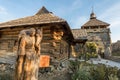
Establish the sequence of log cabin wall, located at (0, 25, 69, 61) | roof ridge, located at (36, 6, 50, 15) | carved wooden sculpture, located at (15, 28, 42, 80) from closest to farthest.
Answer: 1. carved wooden sculpture, located at (15, 28, 42, 80)
2. log cabin wall, located at (0, 25, 69, 61)
3. roof ridge, located at (36, 6, 50, 15)

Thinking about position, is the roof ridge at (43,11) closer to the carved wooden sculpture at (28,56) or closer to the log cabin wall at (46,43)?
the log cabin wall at (46,43)

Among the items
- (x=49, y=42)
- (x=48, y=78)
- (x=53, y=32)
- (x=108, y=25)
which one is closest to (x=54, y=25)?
(x=53, y=32)

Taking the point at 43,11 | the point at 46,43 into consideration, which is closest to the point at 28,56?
the point at 46,43

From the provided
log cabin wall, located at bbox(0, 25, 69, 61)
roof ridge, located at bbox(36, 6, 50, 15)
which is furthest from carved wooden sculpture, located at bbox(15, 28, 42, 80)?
roof ridge, located at bbox(36, 6, 50, 15)

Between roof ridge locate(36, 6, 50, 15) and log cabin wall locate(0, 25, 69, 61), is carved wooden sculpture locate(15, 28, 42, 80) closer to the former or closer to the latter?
log cabin wall locate(0, 25, 69, 61)

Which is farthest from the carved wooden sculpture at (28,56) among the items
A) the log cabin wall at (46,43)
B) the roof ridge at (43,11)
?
the roof ridge at (43,11)

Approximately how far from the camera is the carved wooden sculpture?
3.87m

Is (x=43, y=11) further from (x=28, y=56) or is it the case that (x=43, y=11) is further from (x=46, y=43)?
(x=28, y=56)

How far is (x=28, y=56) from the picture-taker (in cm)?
398

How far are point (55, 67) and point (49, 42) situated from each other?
1875 millimetres

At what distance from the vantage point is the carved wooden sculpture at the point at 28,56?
387cm

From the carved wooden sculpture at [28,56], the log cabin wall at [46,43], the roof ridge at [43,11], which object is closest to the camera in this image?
the carved wooden sculpture at [28,56]

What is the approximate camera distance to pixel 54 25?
11.0m

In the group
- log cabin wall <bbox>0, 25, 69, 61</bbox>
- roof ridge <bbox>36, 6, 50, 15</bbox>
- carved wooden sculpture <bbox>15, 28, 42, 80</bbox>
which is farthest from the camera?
roof ridge <bbox>36, 6, 50, 15</bbox>
